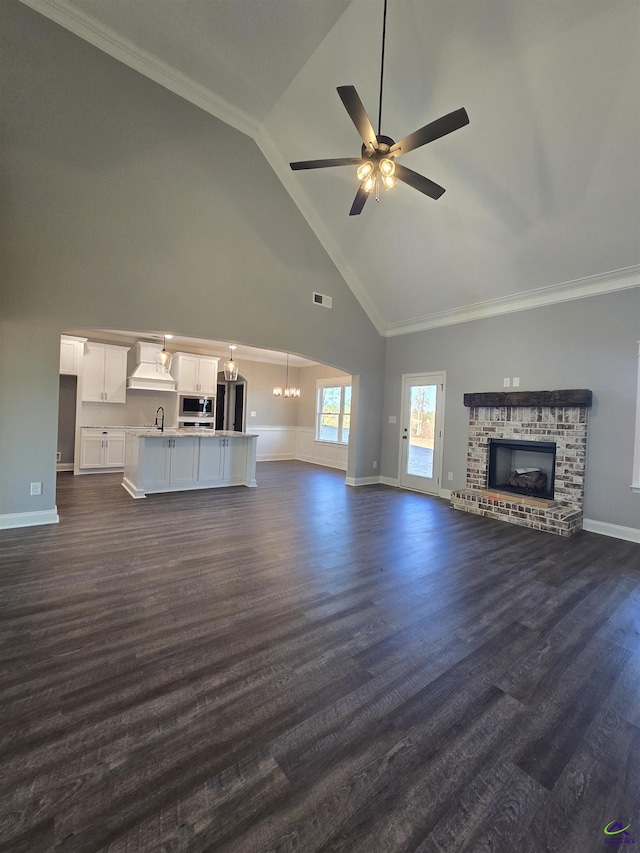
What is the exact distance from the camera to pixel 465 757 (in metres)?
1.41

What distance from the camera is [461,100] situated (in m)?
3.50

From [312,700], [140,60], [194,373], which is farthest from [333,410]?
[312,700]

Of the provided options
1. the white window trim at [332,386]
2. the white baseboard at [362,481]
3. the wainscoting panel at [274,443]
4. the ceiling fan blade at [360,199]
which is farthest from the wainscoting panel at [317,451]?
the ceiling fan blade at [360,199]

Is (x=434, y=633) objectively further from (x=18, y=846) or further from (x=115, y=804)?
(x=18, y=846)

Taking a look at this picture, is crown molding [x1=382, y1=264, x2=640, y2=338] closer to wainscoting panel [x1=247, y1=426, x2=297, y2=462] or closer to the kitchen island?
the kitchen island

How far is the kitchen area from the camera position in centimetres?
572

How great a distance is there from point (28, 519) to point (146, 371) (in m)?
4.35

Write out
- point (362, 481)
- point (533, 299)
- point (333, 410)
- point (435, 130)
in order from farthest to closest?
point (333, 410)
point (362, 481)
point (533, 299)
point (435, 130)

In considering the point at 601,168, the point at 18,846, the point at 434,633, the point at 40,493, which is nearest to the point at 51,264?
the point at 40,493

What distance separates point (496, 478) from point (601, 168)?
4015 millimetres

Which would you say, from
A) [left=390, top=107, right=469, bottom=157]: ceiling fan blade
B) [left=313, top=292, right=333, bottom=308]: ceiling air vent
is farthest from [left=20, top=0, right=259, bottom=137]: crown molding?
[left=390, top=107, right=469, bottom=157]: ceiling fan blade

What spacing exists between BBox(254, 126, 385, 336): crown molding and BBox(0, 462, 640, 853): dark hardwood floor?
5.02 meters

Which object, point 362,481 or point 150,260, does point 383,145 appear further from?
point 362,481

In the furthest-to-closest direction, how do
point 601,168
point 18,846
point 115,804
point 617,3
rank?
point 601,168
point 617,3
point 115,804
point 18,846
